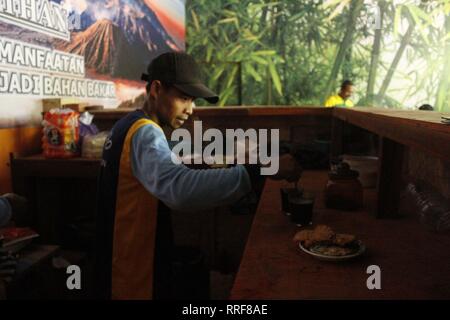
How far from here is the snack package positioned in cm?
253

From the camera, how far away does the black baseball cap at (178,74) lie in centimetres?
160

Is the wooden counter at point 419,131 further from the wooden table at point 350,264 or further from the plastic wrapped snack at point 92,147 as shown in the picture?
the plastic wrapped snack at point 92,147

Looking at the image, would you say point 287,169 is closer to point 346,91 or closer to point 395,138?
point 395,138

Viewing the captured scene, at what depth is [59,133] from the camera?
8.29ft

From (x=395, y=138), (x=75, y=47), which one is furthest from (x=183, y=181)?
(x=75, y=47)

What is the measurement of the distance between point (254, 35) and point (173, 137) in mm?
5507

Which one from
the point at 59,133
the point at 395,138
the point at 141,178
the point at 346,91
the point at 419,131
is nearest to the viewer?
the point at 419,131

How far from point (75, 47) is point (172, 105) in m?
2.06

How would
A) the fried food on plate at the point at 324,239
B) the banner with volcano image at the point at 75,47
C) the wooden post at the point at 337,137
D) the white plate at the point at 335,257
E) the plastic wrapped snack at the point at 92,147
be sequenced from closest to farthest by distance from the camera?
1. the white plate at the point at 335,257
2. the fried food on plate at the point at 324,239
3. the banner with volcano image at the point at 75,47
4. the plastic wrapped snack at the point at 92,147
5. the wooden post at the point at 337,137

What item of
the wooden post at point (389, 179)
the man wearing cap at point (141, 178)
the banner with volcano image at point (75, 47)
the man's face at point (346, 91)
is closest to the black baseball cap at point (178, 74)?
the man wearing cap at point (141, 178)

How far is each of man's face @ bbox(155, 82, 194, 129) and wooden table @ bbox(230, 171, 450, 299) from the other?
0.59 m

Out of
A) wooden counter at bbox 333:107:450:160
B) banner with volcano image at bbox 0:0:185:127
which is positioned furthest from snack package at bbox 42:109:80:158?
wooden counter at bbox 333:107:450:160
